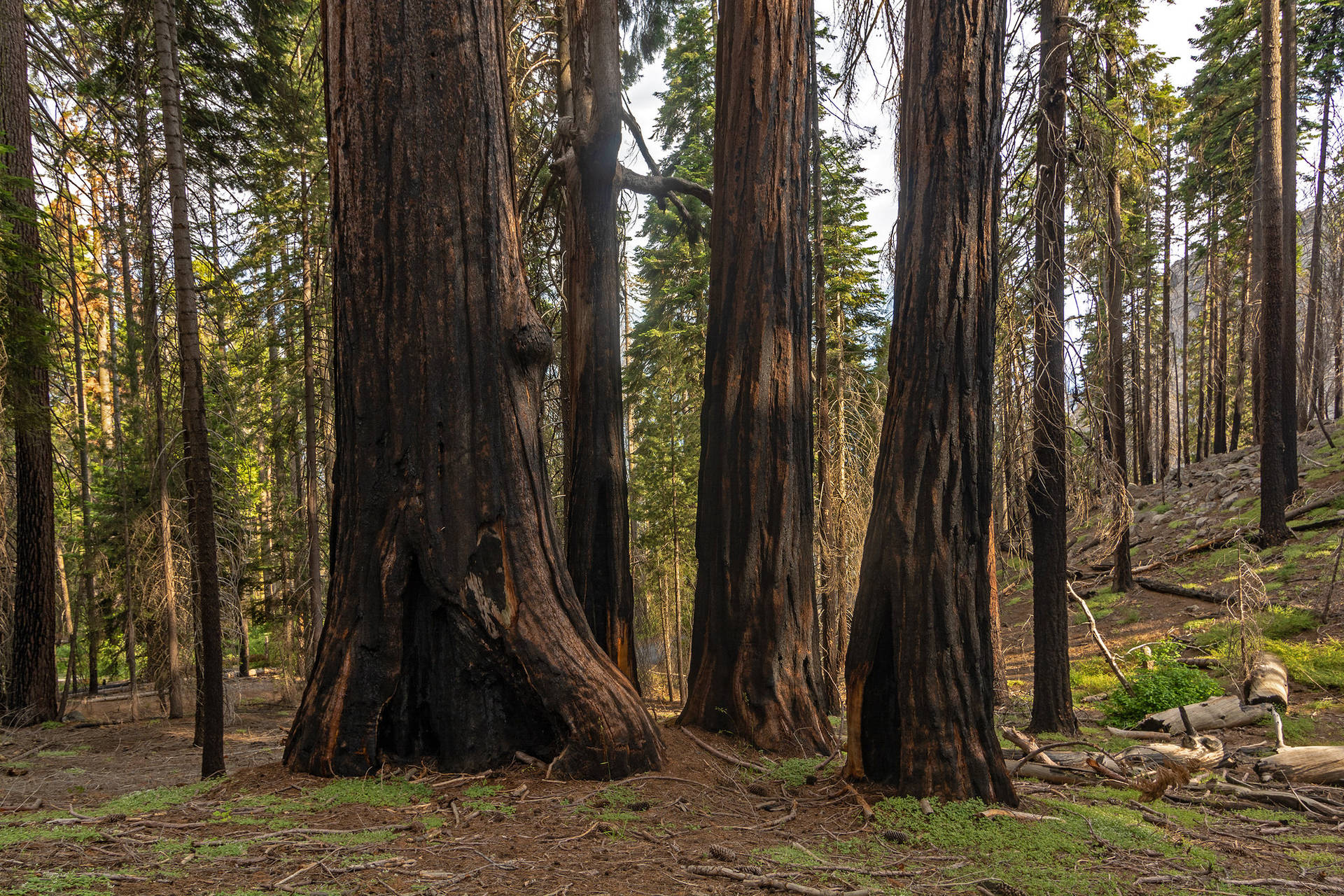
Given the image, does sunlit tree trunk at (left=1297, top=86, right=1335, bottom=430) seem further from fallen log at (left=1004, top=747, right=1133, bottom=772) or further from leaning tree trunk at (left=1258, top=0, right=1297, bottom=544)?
fallen log at (left=1004, top=747, right=1133, bottom=772)

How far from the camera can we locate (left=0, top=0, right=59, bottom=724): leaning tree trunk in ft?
34.2

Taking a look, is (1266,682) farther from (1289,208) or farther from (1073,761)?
(1289,208)

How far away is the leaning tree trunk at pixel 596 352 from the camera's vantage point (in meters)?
7.48

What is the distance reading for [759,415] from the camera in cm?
639

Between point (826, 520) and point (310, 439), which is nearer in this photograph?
point (826, 520)

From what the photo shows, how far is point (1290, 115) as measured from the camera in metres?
16.3

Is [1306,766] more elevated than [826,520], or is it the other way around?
[826,520]

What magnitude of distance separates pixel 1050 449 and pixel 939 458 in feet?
15.3

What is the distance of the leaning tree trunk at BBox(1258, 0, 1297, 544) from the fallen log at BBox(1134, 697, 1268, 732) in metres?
7.97

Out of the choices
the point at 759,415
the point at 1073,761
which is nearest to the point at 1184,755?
the point at 1073,761

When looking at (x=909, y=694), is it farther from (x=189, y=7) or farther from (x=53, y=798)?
(x=189, y=7)

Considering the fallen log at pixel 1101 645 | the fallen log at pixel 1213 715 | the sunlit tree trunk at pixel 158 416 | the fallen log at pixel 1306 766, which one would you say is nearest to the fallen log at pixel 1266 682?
the fallen log at pixel 1213 715

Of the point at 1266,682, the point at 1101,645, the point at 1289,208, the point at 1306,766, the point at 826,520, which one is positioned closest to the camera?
the point at 1306,766

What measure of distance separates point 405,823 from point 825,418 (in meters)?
9.66
